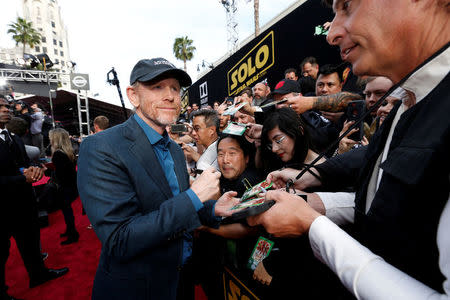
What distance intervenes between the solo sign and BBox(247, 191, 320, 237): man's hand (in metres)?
7.14

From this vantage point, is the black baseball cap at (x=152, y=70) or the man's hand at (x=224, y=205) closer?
the black baseball cap at (x=152, y=70)

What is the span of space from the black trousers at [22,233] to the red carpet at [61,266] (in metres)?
0.26

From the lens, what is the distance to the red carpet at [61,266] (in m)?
2.77

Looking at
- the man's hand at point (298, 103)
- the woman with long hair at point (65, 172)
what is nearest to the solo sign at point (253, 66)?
the man's hand at point (298, 103)

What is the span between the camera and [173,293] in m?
1.37

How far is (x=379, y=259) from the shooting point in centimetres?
62

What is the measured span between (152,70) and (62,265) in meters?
3.75

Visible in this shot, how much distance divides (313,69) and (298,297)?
15.2ft

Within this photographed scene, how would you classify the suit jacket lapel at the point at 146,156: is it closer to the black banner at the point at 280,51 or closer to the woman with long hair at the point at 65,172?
the woman with long hair at the point at 65,172

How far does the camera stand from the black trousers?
2.39m

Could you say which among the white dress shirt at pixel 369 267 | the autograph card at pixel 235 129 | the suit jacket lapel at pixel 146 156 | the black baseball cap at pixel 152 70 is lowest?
the white dress shirt at pixel 369 267

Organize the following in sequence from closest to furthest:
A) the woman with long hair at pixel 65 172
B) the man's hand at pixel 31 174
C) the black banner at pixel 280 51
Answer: the man's hand at pixel 31 174
the woman with long hair at pixel 65 172
the black banner at pixel 280 51

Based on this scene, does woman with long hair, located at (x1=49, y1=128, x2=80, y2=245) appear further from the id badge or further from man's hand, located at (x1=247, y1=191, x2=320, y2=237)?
man's hand, located at (x1=247, y1=191, x2=320, y2=237)

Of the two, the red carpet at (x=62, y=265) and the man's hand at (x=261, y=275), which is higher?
the man's hand at (x=261, y=275)
